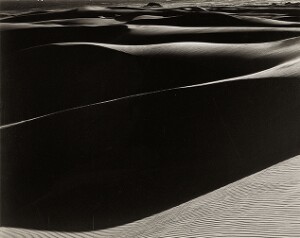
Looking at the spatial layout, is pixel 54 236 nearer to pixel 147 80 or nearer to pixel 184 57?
pixel 147 80

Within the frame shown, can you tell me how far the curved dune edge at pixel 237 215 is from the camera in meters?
3.38

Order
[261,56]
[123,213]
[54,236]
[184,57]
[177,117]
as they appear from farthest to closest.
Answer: [261,56] → [184,57] → [177,117] → [123,213] → [54,236]

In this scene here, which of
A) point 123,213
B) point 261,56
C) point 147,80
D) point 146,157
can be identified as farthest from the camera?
point 261,56

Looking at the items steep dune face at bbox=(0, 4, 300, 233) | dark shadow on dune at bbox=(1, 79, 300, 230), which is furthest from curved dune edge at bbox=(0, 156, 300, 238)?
dark shadow on dune at bbox=(1, 79, 300, 230)

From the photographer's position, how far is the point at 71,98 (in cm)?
663

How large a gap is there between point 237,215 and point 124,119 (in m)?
2.55

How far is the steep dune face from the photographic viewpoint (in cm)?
497

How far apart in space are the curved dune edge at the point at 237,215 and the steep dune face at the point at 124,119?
2.9 inches

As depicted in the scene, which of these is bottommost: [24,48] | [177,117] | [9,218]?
[9,218]

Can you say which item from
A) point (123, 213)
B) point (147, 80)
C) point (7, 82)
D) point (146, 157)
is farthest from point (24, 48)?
point (123, 213)

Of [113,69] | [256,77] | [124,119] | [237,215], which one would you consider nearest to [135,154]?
[124,119]

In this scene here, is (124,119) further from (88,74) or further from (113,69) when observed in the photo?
(113,69)

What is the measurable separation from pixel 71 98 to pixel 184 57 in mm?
2217

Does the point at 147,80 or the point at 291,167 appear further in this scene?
the point at 147,80
